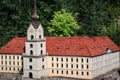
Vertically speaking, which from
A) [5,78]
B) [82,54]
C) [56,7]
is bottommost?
[5,78]

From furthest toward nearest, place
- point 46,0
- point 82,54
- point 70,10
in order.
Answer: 1. point 46,0
2. point 70,10
3. point 82,54

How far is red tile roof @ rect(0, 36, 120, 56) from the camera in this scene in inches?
3958

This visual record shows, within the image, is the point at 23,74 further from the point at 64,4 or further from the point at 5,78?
the point at 64,4

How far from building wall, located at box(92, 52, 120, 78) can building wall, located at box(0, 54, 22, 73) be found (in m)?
20.1

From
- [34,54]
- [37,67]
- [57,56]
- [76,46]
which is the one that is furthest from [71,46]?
[37,67]

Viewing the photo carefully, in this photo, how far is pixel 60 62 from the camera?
334 ft

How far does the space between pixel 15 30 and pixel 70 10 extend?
2325 centimetres

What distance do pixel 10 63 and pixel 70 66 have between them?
1776 centimetres

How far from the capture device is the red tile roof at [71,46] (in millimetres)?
100537

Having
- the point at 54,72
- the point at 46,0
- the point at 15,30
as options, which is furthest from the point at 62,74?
the point at 46,0

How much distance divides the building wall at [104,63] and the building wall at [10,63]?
65.9 feet

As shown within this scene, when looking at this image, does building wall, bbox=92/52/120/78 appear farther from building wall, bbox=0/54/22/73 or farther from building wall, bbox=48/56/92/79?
→ building wall, bbox=0/54/22/73

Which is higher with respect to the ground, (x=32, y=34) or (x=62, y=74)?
(x=32, y=34)

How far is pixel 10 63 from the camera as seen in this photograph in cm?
10881
